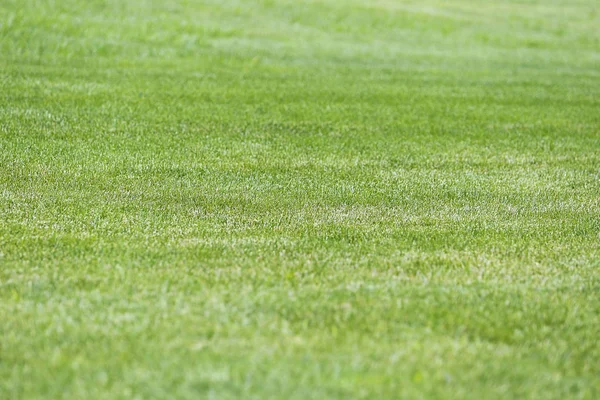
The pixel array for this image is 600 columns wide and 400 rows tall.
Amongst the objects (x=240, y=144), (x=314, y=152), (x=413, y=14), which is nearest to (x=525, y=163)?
(x=314, y=152)

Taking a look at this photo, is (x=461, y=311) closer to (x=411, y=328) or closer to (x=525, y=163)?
(x=411, y=328)

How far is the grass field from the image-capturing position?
18.7 ft

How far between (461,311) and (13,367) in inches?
128

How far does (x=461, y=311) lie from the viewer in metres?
6.84

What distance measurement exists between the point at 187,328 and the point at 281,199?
14.3 feet

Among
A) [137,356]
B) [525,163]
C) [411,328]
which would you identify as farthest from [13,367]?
[525,163]

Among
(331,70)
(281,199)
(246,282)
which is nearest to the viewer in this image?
(246,282)

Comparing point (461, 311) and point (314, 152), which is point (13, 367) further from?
point (314, 152)

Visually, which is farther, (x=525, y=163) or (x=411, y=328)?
(x=525, y=163)

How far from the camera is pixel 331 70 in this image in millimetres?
22031

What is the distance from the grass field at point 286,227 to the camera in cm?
571

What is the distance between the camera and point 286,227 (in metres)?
9.23

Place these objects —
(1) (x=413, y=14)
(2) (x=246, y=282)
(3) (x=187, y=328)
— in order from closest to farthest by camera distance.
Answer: (3) (x=187, y=328), (2) (x=246, y=282), (1) (x=413, y=14)

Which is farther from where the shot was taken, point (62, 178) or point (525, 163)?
point (525, 163)
